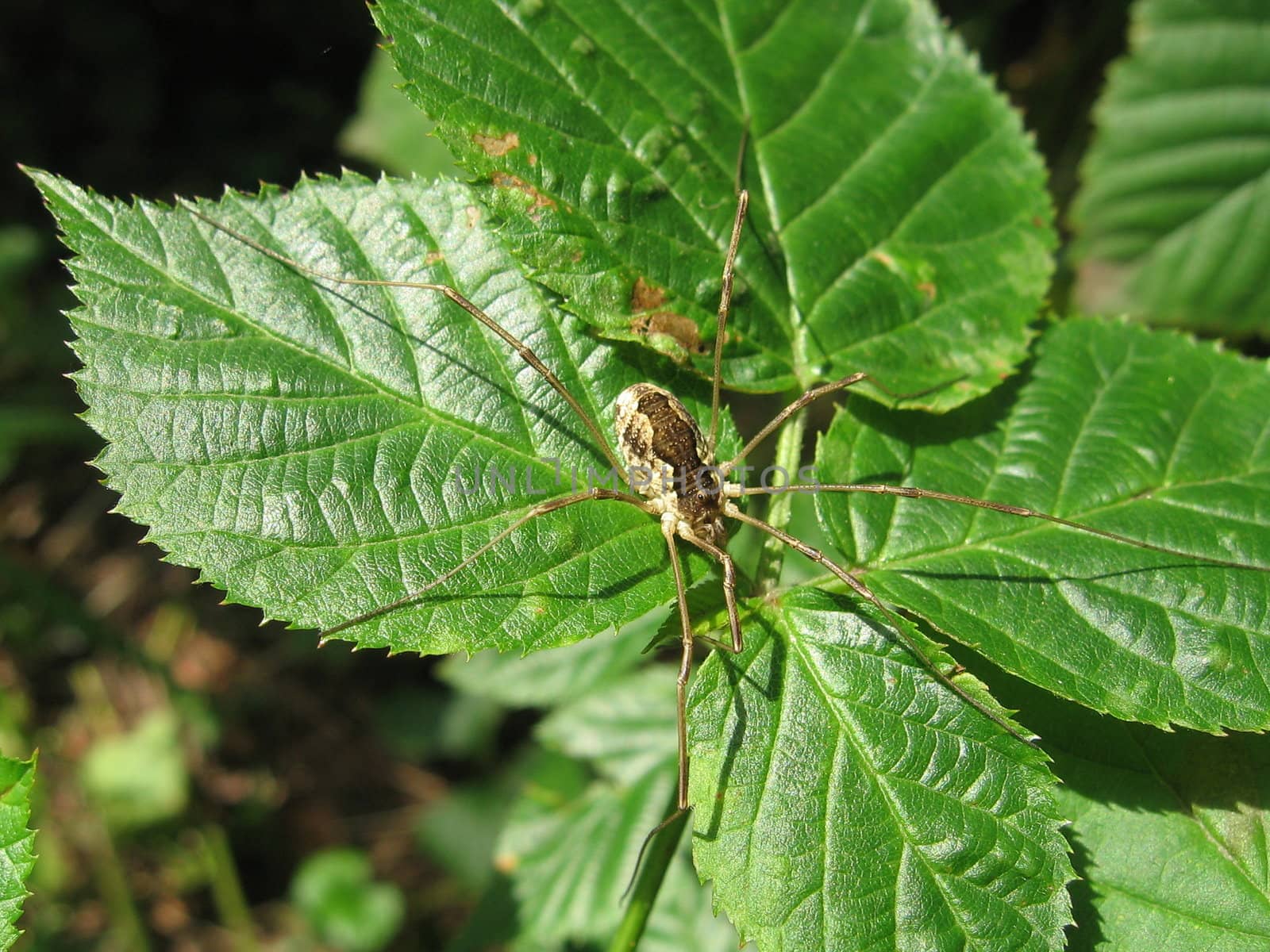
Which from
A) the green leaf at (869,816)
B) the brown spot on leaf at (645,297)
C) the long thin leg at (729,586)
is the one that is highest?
the brown spot on leaf at (645,297)

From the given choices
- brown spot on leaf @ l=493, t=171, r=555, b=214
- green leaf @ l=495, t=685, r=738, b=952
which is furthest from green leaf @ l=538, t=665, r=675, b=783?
brown spot on leaf @ l=493, t=171, r=555, b=214

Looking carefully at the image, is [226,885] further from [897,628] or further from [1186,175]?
[1186,175]

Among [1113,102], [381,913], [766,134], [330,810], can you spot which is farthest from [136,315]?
[330,810]

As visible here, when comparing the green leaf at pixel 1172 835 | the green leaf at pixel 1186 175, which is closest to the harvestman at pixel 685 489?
the green leaf at pixel 1172 835

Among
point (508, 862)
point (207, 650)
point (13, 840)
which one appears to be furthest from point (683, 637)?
Result: point (207, 650)

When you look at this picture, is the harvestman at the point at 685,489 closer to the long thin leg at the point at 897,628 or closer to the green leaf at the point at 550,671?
the long thin leg at the point at 897,628
